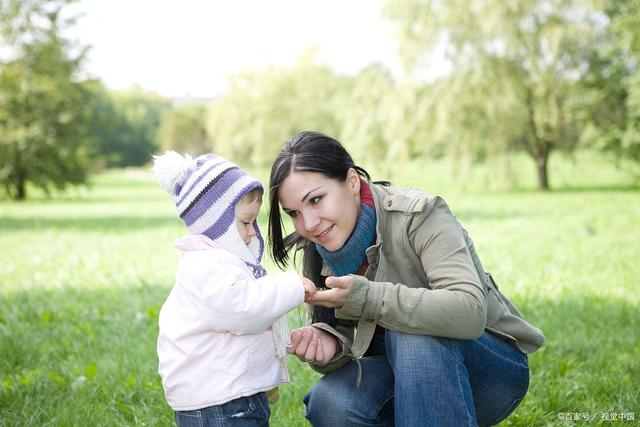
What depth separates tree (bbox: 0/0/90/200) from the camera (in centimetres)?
1980

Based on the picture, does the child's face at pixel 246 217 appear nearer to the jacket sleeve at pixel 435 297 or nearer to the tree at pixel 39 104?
the jacket sleeve at pixel 435 297

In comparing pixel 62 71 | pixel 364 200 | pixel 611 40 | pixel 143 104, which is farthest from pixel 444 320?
pixel 143 104

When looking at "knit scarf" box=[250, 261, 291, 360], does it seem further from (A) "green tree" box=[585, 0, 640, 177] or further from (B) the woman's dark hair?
(A) "green tree" box=[585, 0, 640, 177]

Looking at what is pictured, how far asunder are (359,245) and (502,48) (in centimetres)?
1583

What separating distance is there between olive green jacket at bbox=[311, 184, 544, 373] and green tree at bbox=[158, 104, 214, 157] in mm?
72817

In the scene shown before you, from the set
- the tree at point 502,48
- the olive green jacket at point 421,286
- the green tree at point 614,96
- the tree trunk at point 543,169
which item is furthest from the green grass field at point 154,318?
the tree trunk at point 543,169

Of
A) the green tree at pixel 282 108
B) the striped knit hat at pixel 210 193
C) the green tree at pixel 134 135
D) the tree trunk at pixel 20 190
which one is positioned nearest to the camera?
the striped knit hat at pixel 210 193

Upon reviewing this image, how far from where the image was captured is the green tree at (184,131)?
7512 cm

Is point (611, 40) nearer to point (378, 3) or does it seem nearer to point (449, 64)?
point (449, 64)

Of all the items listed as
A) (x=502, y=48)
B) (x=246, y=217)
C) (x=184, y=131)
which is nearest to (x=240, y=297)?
(x=246, y=217)

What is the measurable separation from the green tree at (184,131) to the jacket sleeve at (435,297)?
73.0m

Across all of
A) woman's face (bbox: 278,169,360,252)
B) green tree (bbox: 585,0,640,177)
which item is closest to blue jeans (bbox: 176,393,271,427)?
woman's face (bbox: 278,169,360,252)

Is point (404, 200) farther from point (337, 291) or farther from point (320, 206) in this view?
point (337, 291)

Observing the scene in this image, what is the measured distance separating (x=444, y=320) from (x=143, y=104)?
10152cm
